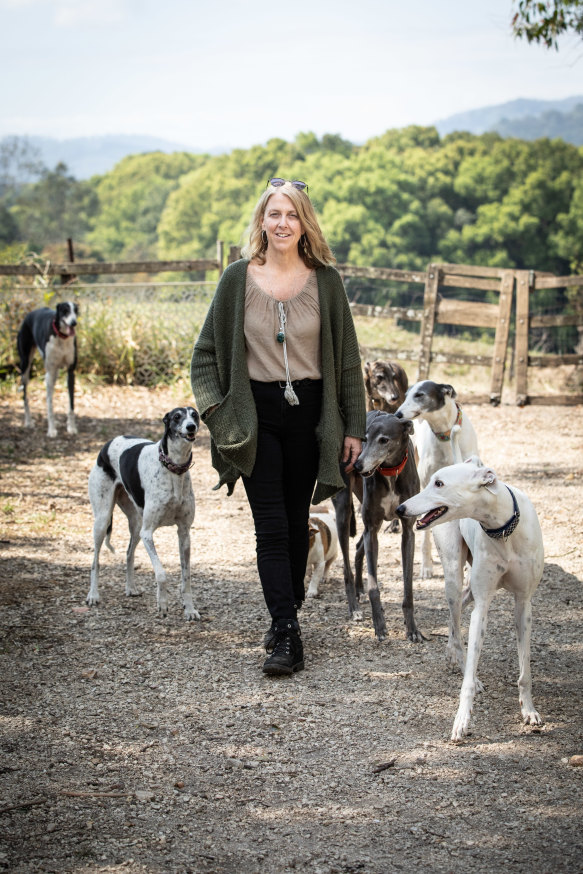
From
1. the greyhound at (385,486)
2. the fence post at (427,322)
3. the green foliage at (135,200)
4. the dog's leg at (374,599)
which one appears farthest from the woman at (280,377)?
the green foliage at (135,200)

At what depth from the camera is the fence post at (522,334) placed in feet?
41.0

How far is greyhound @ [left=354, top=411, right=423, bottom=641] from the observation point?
4.52m

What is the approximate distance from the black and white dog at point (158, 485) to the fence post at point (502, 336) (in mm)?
8125

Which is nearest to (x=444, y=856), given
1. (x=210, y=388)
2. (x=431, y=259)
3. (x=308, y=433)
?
(x=308, y=433)

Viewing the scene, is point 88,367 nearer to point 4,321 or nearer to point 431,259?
point 4,321

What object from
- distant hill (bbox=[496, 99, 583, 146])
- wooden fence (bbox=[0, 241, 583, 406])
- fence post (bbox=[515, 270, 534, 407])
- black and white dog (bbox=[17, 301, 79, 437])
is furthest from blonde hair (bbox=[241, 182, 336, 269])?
distant hill (bbox=[496, 99, 583, 146])

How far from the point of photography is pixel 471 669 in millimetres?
3533

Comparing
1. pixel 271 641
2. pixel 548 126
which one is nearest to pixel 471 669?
pixel 271 641

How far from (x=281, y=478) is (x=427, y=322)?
31.0ft

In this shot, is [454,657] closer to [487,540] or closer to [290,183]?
[487,540]

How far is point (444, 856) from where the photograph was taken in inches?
105

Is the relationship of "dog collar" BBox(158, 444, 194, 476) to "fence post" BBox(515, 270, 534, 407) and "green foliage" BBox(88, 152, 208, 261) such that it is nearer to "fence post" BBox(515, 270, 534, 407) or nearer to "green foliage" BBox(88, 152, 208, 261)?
"fence post" BBox(515, 270, 534, 407)

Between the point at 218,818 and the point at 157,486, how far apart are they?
2.39m

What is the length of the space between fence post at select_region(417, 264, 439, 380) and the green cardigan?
898 centimetres
